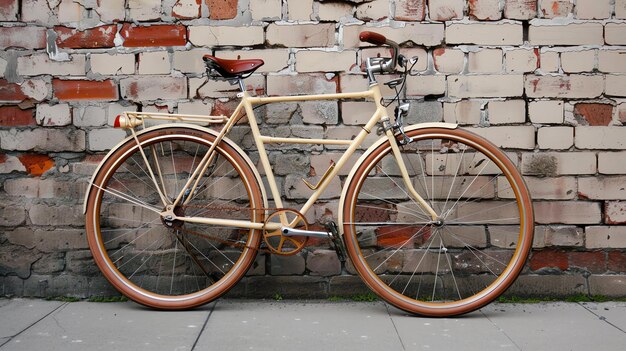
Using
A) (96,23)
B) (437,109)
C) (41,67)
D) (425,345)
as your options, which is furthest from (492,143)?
(41,67)

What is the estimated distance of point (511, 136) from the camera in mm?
3502

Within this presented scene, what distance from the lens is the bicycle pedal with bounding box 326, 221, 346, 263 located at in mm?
3209

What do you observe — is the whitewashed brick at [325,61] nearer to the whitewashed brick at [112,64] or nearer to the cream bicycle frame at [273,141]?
the cream bicycle frame at [273,141]

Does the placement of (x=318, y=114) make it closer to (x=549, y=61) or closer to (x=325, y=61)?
(x=325, y=61)

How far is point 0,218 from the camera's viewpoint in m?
3.57

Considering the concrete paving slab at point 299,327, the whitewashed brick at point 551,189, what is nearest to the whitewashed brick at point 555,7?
the whitewashed brick at point 551,189

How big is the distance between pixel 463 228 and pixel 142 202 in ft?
5.54

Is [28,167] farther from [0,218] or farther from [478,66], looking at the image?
[478,66]

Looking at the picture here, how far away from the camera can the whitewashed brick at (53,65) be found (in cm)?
352

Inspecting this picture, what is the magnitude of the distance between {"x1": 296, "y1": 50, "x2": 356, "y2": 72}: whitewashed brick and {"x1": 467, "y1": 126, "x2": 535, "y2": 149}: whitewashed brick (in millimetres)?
731

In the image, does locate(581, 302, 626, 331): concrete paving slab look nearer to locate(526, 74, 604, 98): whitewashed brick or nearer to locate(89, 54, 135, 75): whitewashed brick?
locate(526, 74, 604, 98): whitewashed brick

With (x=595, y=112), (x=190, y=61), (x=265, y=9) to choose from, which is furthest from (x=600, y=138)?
(x=190, y=61)

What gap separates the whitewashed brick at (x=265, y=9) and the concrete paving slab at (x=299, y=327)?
4.88 feet

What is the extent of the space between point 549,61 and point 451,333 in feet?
4.96
